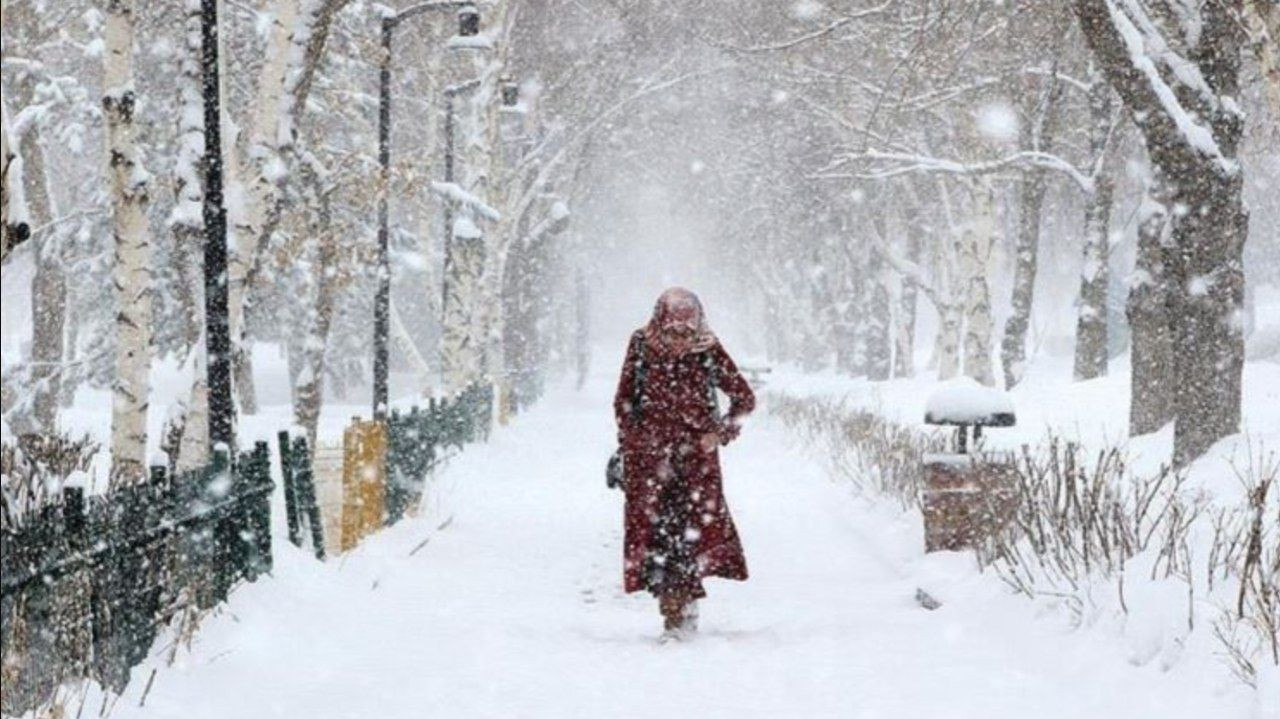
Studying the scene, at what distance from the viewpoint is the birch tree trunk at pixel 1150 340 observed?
1197cm

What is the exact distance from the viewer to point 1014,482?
8336mm

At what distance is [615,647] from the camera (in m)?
7.03

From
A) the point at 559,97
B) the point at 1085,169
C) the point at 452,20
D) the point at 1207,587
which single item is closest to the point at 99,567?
the point at 1207,587

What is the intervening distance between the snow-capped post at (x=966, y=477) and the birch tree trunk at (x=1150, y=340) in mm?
3922

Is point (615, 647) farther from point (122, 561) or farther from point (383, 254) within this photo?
point (383, 254)

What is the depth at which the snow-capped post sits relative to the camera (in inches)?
331

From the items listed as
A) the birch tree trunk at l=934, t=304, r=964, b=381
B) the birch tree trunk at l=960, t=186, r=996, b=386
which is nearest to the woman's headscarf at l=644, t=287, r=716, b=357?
the birch tree trunk at l=960, t=186, r=996, b=386

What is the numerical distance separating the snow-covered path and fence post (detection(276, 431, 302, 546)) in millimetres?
307

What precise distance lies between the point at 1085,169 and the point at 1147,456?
10398mm

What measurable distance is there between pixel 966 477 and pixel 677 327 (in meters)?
2.57


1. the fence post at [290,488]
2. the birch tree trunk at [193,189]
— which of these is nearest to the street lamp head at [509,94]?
the birch tree trunk at [193,189]

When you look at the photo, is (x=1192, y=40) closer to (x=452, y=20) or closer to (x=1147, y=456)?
(x=1147, y=456)

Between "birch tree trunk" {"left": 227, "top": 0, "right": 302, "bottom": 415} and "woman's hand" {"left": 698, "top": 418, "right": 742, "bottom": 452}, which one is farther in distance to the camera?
"birch tree trunk" {"left": 227, "top": 0, "right": 302, "bottom": 415}

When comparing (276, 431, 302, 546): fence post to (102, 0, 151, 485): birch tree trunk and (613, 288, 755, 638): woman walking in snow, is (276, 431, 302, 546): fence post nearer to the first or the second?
(102, 0, 151, 485): birch tree trunk
